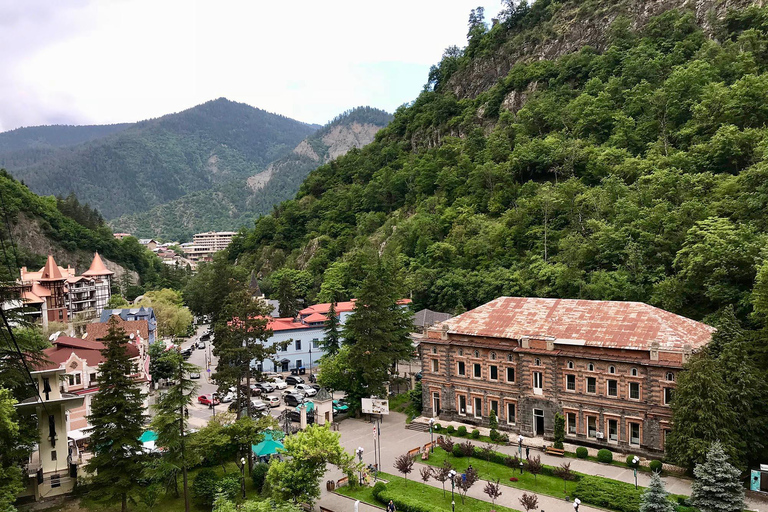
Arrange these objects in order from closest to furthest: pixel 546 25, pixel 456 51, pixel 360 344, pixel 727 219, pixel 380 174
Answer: pixel 727 219 → pixel 360 344 → pixel 546 25 → pixel 380 174 → pixel 456 51

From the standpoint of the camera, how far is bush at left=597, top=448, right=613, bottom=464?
3431 centimetres

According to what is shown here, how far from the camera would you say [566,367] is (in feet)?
124

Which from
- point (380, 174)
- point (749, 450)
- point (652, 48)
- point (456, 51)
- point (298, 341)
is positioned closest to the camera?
point (749, 450)

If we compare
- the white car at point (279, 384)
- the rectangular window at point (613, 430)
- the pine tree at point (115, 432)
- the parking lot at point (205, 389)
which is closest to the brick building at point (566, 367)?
the rectangular window at point (613, 430)

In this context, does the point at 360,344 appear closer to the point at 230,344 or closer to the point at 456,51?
the point at 230,344

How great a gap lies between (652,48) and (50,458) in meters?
92.0

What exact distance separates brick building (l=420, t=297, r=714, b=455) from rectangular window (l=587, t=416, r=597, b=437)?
0.07 m

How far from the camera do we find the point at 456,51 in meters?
140

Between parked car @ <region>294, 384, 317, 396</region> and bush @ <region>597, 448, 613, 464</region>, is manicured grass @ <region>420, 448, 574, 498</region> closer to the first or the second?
bush @ <region>597, 448, 613, 464</region>

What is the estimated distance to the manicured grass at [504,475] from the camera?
104 ft

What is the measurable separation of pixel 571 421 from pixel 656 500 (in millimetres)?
12284

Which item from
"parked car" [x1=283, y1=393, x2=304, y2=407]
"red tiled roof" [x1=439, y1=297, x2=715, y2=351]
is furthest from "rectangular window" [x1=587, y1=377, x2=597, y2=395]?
"parked car" [x1=283, y1=393, x2=304, y2=407]

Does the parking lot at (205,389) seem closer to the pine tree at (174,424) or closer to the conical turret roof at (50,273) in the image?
the pine tree at (174,424)

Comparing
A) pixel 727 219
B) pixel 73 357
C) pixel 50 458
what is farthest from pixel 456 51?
pixel 50 458
